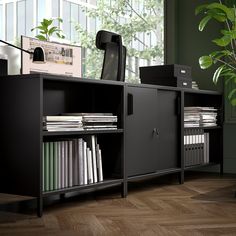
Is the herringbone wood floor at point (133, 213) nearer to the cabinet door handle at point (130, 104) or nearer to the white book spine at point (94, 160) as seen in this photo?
the white book spine at point (94, 160)

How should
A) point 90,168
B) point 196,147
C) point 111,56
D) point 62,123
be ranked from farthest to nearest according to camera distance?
point 196,147, point 111,56, point 90,168, point 62,123

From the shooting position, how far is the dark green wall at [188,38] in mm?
5207

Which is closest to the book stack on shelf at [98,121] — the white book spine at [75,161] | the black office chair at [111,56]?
the white book spine at [75,161]

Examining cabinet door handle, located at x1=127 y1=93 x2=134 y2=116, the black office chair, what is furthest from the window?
cabinet door handle, located at x1=127 y1=93 x2=134 y2=116

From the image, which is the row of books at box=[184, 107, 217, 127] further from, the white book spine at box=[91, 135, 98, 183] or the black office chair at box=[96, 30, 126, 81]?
the white book spine at box=[91, 135, 98, 183]

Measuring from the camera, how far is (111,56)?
148 inches

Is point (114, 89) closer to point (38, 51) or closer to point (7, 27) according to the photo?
point (38, 51)

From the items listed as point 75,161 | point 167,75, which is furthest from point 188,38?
point 75,161

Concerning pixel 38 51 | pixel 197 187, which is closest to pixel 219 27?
pixel 197 187

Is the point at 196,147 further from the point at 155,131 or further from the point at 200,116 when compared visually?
the point at 155,131

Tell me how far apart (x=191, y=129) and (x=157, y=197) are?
112 cm

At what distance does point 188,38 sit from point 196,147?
4.55 feet

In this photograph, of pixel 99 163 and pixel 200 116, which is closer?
pixel 99 163

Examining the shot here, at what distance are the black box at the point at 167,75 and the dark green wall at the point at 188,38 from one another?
75cm
